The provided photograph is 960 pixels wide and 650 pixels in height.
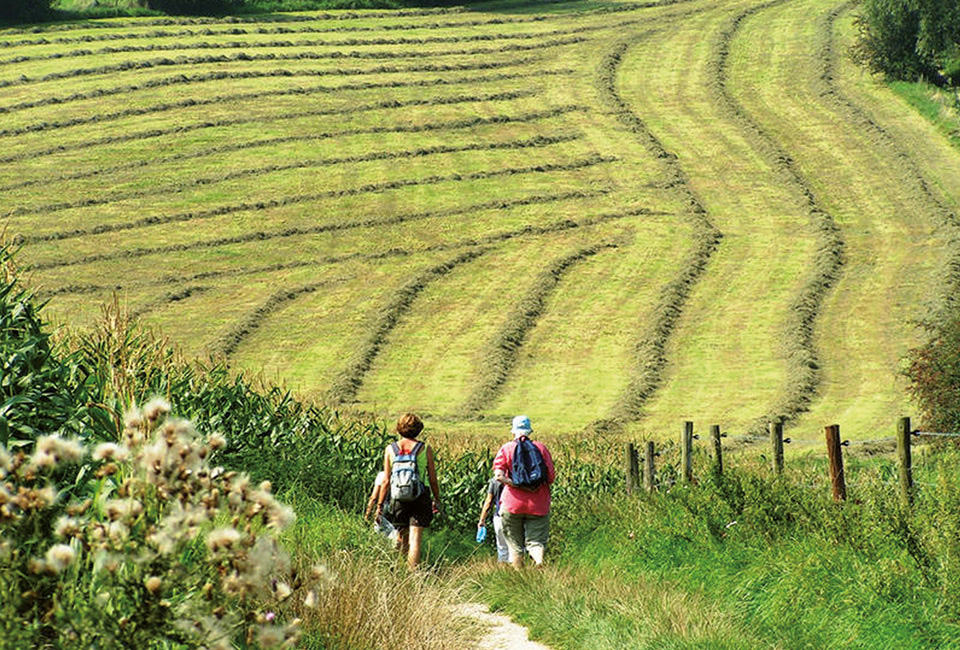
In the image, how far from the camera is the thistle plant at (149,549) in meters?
3.95

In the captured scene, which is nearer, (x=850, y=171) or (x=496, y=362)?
(x=496, y=362)

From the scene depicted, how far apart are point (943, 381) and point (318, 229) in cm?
2676

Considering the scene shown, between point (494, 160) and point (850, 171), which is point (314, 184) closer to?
point (494, 160)

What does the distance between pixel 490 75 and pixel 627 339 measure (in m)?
30.3

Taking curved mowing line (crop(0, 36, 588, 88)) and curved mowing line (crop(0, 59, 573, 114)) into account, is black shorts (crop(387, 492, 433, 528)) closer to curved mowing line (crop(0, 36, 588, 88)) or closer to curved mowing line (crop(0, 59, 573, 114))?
curved mowing line (crop(0, 59, 573, 114))

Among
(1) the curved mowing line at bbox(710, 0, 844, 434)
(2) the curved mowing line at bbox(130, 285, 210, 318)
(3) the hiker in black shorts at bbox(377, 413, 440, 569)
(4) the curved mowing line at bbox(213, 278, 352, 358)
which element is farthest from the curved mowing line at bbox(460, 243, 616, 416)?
(3) the hiker in black shorts at bbox(377, 413, 440, 569)

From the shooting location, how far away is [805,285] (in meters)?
39.0

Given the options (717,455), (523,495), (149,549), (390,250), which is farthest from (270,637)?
(390,250)

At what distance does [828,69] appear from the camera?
64.6 metres

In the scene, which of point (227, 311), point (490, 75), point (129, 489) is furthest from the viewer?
point (490, 75)

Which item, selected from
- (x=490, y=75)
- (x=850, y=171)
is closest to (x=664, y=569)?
(x=850, y=171)

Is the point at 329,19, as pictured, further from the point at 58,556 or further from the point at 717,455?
the point at 58,556

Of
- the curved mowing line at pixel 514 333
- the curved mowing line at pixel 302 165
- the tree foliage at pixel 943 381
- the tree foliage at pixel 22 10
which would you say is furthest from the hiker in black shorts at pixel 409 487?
the tree foliage at pixel 22 10

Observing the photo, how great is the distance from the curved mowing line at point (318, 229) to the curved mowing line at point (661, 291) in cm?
409
